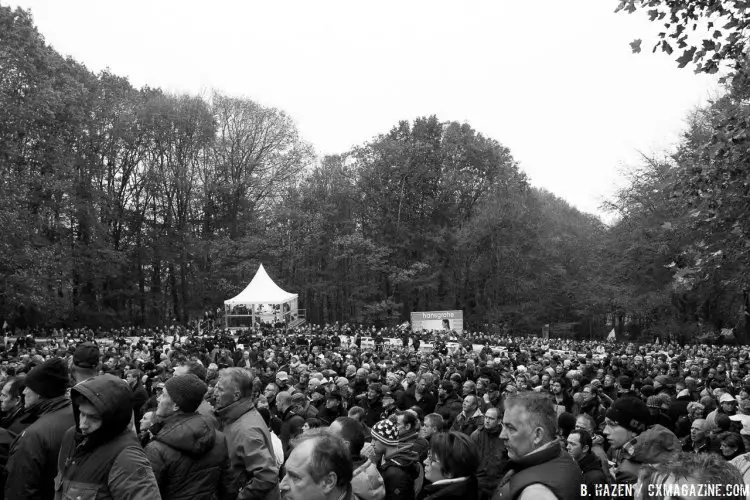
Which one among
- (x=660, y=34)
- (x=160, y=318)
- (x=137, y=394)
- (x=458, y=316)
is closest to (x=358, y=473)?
(x=137, y=394)

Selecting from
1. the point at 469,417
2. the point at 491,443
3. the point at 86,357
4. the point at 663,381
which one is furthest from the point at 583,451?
the point at 663,381

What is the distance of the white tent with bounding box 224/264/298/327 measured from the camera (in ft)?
106

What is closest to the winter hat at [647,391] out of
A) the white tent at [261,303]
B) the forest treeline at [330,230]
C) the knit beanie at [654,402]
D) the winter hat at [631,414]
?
the knit beanie at [654,402]

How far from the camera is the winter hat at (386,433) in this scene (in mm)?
4105

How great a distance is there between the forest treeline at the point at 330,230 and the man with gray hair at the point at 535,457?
33769mm

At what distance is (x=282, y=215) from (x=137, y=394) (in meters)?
36.5

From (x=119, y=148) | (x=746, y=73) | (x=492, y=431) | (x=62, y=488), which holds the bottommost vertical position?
(x=492, y=431)

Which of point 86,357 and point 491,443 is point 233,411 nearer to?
point 86,357

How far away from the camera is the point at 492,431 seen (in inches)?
237

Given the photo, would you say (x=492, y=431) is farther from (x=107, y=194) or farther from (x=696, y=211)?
(x=107, y=194)

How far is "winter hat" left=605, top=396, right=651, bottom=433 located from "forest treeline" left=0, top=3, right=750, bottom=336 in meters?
31.9

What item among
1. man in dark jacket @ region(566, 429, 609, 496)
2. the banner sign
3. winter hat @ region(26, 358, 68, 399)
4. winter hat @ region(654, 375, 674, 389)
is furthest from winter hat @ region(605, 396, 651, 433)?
the banner sign

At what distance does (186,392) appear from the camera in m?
3.52

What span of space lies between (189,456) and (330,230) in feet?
136
